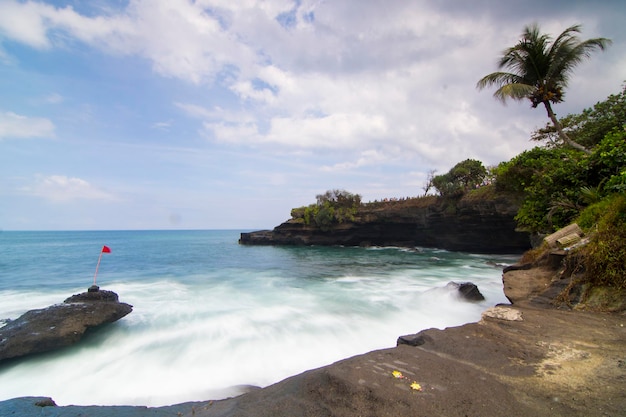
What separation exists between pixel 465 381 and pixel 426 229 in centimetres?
3571

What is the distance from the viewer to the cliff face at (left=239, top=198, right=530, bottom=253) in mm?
29031

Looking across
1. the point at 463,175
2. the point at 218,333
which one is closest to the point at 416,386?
the point at 218,333

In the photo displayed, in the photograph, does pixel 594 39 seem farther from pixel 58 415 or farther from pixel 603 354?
pixel 58 415

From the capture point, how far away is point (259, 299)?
11852 millimetres

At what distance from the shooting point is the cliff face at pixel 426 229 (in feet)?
95.2

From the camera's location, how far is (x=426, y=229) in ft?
120

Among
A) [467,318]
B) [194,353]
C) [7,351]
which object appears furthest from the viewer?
[467,318]

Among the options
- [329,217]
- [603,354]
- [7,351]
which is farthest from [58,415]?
[329,217]

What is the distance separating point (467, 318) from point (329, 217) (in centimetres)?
3312

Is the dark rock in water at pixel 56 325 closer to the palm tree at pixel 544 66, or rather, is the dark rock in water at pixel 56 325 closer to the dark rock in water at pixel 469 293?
the dark rock in water at pixel 469 293

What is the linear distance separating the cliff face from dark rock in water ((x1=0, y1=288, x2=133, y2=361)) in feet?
91.0

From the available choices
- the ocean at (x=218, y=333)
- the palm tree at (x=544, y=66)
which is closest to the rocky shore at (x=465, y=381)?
the ocean at (x=218, y=333)

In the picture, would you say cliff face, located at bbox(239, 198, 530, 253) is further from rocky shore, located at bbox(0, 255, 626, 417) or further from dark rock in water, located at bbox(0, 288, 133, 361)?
dark rock in water, located at bbox(0, 288, 133, 361)

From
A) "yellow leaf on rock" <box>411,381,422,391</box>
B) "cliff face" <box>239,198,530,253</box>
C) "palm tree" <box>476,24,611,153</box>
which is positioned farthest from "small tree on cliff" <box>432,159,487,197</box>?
"yellow leaf on rock" <box>411,381,422,391</box>
